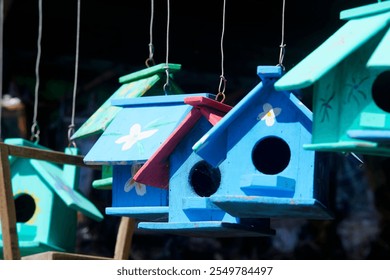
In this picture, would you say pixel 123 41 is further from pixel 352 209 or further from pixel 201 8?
pixel 352 209

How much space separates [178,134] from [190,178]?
0.38 feet

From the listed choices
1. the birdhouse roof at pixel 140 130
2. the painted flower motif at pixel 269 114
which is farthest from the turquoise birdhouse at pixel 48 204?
the painted flower motif at pixel 269 114

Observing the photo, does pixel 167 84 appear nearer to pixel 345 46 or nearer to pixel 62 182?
pixel 62 182

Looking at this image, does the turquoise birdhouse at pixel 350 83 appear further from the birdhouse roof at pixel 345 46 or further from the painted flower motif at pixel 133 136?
the painted flower motif at pixel 133 136

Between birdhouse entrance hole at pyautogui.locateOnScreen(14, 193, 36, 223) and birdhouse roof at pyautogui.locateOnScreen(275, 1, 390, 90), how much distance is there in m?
1.71

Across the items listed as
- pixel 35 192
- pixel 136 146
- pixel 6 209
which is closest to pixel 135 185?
pixel 136 146

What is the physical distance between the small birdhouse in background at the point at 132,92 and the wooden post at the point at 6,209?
0.72 feet

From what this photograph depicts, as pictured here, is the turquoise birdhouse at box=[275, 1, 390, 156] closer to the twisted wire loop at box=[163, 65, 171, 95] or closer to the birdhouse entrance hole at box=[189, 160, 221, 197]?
the birdhouse entrance hole at box=[189, 160, 221, 197]

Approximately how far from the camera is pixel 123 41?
18.7ft

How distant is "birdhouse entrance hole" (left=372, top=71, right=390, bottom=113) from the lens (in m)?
3.99

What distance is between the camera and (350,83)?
3096 millimetres

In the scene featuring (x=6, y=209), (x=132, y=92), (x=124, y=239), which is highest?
(x=132, y=92)

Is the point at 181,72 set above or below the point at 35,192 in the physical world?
above
